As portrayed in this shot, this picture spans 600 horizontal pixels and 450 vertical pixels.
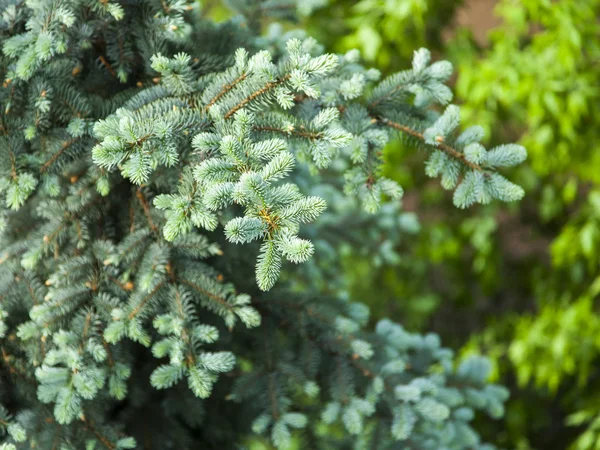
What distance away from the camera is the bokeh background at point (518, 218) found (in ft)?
5.48

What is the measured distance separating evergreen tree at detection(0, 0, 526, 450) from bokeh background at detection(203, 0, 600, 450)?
1.88ft

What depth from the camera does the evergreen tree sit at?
0.65 metres

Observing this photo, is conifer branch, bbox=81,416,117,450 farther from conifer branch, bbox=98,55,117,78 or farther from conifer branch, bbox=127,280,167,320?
conifer branch, bbox=98,55,117,78

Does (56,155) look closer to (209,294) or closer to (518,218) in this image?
(209,294)

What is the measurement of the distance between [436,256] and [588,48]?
743 mm

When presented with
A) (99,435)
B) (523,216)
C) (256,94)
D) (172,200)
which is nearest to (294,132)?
(256,94)

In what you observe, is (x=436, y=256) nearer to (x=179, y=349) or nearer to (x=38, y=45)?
(x=179, y=349)

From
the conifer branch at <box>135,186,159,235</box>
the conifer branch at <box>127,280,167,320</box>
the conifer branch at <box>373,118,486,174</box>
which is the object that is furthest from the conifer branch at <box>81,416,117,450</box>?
the conifer branch at <box>373,118,486,174</box>

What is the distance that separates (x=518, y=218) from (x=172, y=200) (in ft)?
5.89

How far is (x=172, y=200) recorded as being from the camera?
2.14 ft

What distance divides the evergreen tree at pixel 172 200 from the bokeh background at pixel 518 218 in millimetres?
572

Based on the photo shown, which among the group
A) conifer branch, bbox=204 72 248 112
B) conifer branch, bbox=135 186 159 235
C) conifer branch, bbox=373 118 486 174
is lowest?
conifer branch, bbox=135 186 159 235

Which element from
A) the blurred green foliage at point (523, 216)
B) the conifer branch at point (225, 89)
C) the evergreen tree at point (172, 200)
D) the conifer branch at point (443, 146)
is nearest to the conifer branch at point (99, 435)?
the evergreen tree at point (172, 200)

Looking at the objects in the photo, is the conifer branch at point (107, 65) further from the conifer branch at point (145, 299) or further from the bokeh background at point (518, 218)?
the bokeh background at point (518, 218)
